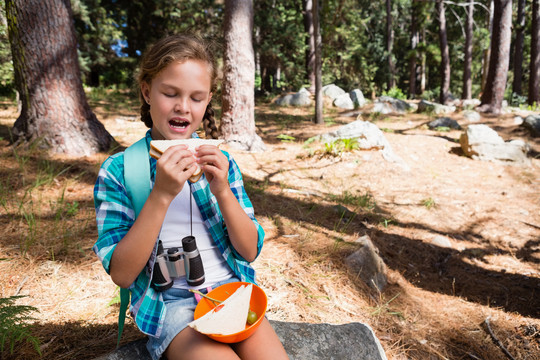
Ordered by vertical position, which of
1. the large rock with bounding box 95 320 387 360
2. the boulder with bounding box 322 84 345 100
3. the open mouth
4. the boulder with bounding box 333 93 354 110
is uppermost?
the boulder with bounding box 322 84 345 100

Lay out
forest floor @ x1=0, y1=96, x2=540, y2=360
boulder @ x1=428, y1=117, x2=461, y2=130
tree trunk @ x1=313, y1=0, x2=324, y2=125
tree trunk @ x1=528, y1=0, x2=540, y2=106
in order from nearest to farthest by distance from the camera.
Result: forest floor @ x1=0, y1=96, x2=540, y2=360
tree trunk @ x1=313, y1=0, x2=324, y2=125
boulder @ x1=428, y1=117, x2=461, y2=130
tree trunk @ x1=528, y1=0, x2=540, y2=106

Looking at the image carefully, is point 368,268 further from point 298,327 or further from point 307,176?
point 307,176

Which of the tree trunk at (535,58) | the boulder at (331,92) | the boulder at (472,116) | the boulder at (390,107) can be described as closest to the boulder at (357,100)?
the boulder at (390,107)

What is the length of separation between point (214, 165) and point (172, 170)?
20cm

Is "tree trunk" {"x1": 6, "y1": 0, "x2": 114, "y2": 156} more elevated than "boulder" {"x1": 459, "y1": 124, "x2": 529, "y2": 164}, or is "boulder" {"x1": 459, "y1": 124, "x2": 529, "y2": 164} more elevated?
"tree trunk" {"x1": 6, "y1": 0, "x2": 114, "y2": 156}

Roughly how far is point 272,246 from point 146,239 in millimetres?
2111

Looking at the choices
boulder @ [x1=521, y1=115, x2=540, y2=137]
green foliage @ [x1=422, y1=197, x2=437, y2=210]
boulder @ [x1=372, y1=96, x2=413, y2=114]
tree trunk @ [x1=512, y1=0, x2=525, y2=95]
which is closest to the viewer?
green foliage @ [x1=422, y1=197, x2=437, y2=210]

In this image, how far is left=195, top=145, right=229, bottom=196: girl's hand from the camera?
4.34ft

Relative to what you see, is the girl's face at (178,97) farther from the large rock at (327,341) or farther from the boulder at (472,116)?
the boulder at (472,116)

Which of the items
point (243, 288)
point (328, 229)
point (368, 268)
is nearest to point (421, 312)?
point (368, 268)

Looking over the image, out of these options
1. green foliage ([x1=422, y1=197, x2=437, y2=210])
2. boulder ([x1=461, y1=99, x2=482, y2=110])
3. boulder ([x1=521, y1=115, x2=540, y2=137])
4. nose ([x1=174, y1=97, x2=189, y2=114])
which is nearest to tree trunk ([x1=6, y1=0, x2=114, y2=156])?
nose ([x1=174, y1=97, x2=189, y2=114])

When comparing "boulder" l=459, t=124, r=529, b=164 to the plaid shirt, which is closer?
the plaid shirt

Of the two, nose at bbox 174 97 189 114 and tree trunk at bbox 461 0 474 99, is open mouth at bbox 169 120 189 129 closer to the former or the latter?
nose at bbox 174 97 189 114

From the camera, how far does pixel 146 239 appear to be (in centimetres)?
125
